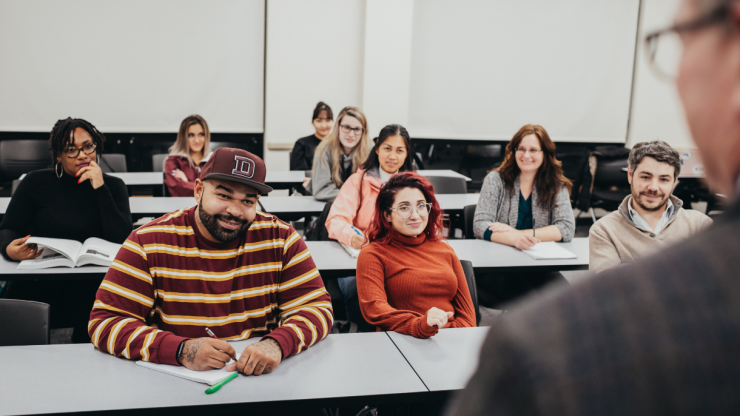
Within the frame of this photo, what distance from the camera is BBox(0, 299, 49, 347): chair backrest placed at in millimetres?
1637

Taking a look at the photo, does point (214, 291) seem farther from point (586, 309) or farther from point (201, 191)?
point (586, 309)

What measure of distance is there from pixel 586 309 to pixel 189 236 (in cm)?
156

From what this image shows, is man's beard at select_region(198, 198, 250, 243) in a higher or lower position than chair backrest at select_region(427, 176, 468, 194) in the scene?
higher

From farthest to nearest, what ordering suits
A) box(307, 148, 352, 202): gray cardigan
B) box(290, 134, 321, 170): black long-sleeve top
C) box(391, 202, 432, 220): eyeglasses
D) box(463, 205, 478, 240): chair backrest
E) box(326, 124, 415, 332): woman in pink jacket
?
box(290, 134, 321, 170): black long-sleeve top
box(307, 148, 352, 202): gray cardigan
box(463, 205, 478, 240): chair backrest
box(326, 124, 415, 332): woman in pink jacket
box(391, 202, 432, 220): eyeglasses

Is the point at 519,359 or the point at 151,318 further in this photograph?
the point at 151,318

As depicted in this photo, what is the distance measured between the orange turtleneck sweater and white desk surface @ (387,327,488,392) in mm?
220

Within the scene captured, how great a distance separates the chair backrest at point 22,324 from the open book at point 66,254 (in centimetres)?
53

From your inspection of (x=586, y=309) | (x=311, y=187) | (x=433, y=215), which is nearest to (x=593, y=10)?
(x=311, y=187)

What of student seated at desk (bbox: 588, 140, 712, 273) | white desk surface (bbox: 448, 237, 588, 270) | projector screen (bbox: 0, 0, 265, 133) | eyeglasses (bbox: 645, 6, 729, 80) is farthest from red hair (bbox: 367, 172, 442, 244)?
projector screen (bbox: 0, 0, 265, 133)

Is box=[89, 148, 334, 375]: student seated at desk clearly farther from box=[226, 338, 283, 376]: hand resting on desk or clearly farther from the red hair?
the red hair

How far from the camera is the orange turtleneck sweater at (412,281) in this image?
1987mm

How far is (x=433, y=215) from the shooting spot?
2227 millimetres

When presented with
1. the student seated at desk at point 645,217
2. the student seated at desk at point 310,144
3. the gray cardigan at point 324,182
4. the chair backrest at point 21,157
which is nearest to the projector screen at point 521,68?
the student seated at desk at point 310,144

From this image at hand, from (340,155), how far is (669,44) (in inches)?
140
